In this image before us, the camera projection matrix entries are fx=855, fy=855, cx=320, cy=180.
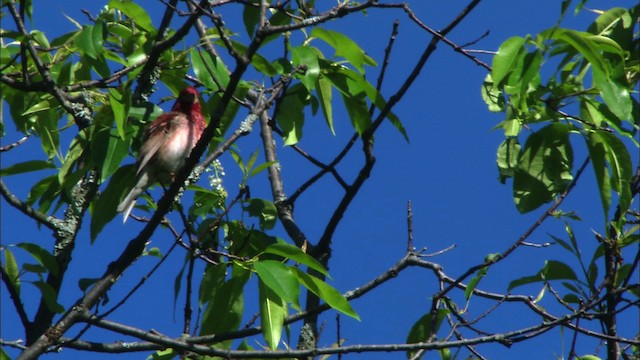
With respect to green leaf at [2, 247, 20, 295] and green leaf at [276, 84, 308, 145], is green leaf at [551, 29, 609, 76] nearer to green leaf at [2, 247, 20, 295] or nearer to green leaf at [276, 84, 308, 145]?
green leaf at [276, 84, 308, 145]

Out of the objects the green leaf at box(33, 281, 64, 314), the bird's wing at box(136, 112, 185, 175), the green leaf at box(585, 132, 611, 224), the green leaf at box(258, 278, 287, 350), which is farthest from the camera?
the bird's wing at box(136, 112, 185, 175)

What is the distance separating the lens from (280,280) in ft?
10.6

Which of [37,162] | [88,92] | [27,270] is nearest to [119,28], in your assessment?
[88,92]

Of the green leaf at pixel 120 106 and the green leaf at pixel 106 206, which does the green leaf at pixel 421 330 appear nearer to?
the green leaf at pixel 106 206

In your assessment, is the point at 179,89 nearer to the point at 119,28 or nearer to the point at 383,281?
the point at 119,28

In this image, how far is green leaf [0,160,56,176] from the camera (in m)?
4.34

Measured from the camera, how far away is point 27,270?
3.82 meters

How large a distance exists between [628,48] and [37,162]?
3128mm

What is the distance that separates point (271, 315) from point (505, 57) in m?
1.46

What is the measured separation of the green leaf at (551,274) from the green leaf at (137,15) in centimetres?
221

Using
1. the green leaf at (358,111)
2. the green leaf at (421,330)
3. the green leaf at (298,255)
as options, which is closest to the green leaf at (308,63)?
the green leaf at (358,111)

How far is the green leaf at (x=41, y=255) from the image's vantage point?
370 centimetres

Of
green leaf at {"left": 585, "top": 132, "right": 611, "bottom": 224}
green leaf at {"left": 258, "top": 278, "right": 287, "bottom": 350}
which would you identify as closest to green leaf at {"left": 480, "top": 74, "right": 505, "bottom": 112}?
green leaf at {"left": 585, "top": 132, "right": 611, "bottom": 224}

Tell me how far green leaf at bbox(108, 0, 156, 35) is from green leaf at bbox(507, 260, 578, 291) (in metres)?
2.21
